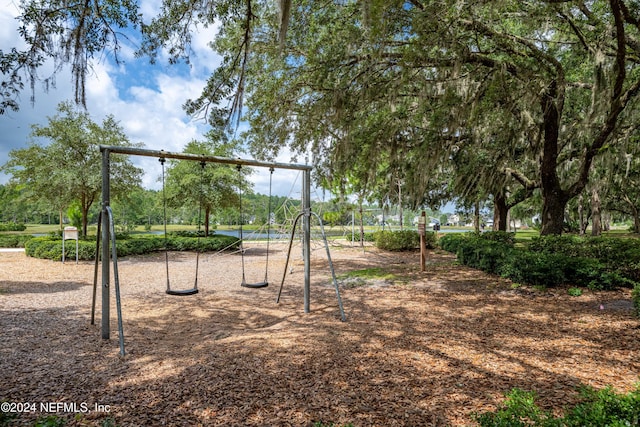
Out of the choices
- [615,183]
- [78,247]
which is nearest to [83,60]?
[78,247]

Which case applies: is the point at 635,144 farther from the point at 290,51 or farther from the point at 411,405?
the point at 411,405

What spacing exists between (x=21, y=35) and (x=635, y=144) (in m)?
11.8

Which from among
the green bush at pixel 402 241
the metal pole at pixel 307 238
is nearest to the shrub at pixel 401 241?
the green bush at pixel 402 241

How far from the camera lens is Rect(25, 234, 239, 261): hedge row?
926 centimetres

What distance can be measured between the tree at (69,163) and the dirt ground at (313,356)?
4.89m

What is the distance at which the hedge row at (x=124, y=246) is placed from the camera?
30.4 feet

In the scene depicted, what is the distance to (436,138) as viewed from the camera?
652 centimetres

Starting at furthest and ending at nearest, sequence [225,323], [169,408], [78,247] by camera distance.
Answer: [78,247]
[225,323]
[169,408]

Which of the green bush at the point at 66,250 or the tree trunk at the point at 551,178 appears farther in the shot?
the green bush at the point at 66,250

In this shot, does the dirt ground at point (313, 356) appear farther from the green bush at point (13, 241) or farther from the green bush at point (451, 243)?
the green bush at point (13, 241)

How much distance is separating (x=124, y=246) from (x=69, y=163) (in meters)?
2.81

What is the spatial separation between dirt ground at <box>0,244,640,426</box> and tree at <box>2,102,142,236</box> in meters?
4.89

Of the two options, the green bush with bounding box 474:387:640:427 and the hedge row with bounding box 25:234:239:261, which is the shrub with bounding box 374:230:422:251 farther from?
the green bush with bounding box 474:387:640:427

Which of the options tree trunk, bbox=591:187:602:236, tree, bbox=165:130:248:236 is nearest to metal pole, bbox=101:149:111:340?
tree, bbox=165:130:248:236
